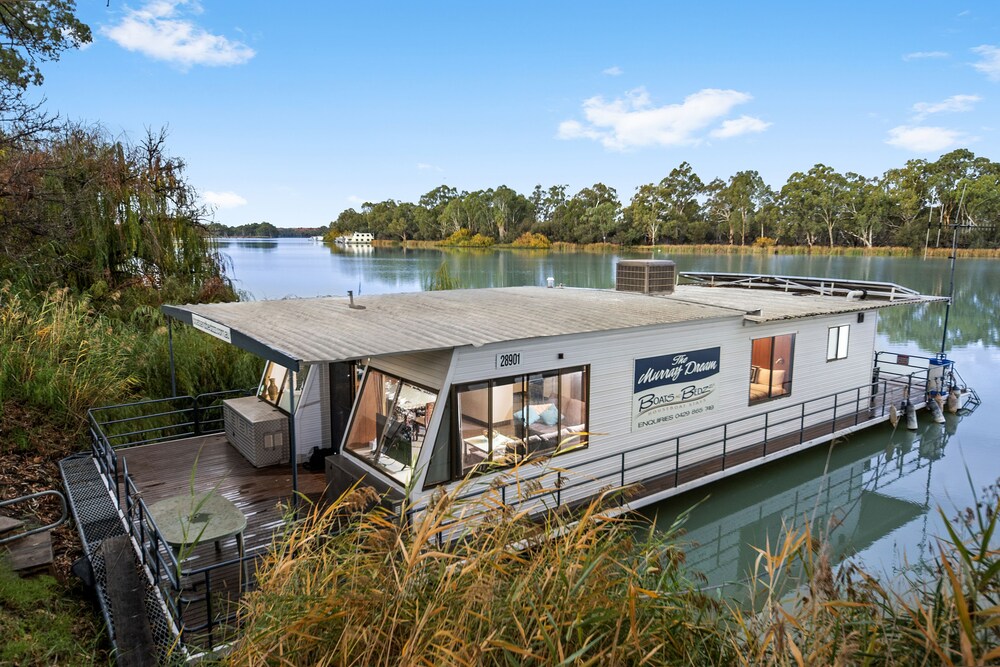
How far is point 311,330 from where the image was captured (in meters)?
7.68

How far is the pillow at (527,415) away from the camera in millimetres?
7914

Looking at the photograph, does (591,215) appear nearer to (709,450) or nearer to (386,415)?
(709,450)

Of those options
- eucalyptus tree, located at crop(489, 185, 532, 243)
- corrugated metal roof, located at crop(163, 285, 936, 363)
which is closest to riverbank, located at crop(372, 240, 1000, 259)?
eucalyptus tree, located at crop(489, 185, 532, 243)

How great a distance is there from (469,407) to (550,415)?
1331 millimetres

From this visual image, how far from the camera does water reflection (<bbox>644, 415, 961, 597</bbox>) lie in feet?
29.1

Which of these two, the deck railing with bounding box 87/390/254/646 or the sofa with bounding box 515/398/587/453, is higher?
the sofa with bounding box 515/398/587/453

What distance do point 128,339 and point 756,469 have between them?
39.1 ft

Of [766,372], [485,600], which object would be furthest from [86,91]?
[485,600]

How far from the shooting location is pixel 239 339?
282 inches

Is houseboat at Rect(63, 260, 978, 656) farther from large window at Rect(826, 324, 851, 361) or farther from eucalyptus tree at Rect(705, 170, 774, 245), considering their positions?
eucalyptus tree at Rect(705, 170, 774, 245)

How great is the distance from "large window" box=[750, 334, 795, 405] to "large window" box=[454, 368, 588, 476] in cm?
417

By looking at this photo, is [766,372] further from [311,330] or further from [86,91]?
[86,91]

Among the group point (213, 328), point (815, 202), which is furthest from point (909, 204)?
point (213, 328)

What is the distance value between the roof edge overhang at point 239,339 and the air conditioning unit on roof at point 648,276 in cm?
815
